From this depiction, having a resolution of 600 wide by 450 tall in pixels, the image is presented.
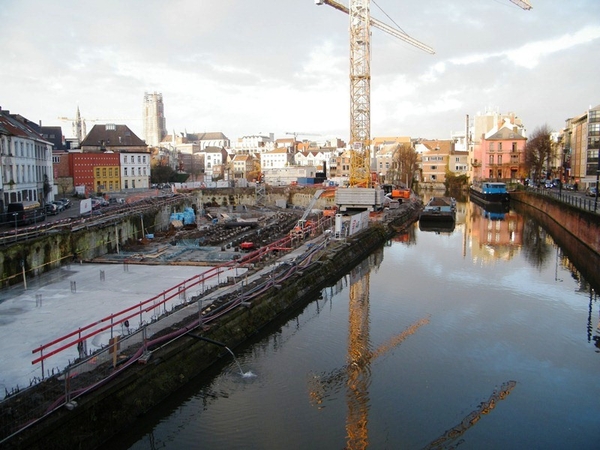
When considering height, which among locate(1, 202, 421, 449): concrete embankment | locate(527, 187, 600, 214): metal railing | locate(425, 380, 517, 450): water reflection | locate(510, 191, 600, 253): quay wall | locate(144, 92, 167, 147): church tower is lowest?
locate(425, 380, 517, 450): water reflection

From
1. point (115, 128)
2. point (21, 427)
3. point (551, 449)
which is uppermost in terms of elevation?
point (115, 128)

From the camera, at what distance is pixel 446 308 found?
1847 centimetres

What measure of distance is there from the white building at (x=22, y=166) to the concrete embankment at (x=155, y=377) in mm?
19540

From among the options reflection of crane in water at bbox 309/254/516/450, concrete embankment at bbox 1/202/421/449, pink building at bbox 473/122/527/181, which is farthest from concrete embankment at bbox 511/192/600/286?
pink building at bbox 473/122/527/181

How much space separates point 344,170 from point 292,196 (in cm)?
3248

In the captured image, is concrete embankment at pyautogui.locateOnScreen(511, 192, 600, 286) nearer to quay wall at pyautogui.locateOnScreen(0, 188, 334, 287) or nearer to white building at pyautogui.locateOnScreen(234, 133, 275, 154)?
quay wall at pyautogui.locateOnScreen(0, 188, 334, 287)

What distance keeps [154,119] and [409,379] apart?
184m

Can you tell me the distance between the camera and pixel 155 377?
1109 cm

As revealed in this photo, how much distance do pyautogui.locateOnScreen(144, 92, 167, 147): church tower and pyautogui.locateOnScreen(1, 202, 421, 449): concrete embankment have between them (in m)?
174

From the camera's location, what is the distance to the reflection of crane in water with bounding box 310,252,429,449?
416 inches

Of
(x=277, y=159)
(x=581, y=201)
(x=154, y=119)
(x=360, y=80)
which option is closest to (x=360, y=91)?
(x=360, y=80)

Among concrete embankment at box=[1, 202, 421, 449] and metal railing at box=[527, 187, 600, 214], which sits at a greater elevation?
metal railing at box=[527, 187, 600, 214]

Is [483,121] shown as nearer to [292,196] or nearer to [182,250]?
[292,196]

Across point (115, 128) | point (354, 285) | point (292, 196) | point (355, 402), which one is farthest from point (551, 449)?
point (115, 128)
